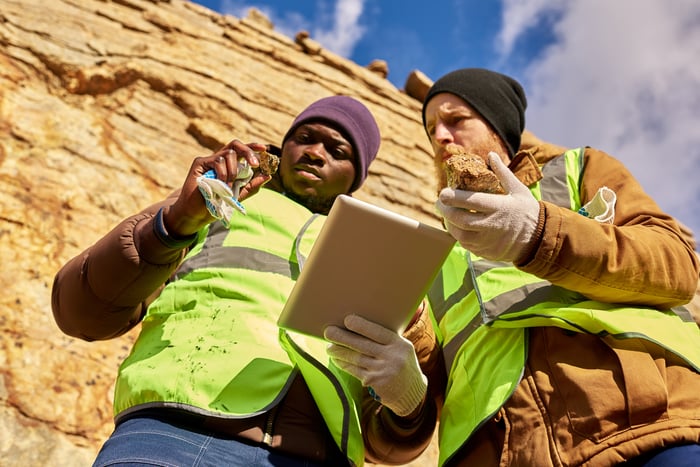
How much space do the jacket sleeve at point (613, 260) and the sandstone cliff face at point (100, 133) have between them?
8.40 feet

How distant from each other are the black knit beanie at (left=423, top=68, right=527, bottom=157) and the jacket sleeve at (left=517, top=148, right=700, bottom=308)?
0.92m

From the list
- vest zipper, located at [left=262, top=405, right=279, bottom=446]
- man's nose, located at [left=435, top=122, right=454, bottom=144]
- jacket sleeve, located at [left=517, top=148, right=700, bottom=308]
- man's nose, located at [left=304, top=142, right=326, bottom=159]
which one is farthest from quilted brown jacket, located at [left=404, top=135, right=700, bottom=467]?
man's nose, located at [left=304, top=142, right=326, bottom=159]

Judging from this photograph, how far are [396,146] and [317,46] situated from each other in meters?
2.13

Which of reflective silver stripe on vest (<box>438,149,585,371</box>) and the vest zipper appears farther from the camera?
reflective silver stripe on vest (<box>438,149,585,371</box>)

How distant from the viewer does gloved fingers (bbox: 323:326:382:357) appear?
1.68 meters

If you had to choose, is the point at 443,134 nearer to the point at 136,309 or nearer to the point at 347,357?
the point at 347,357

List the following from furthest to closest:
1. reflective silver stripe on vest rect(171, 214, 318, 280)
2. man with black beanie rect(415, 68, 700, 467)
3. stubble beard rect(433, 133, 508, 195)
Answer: stubble beard rect(433, 133, 508, 195) < reflective silver stripe on vest rect(171, 214, 318, 280) < man with black beanie rect(415, 68, 700, 467)

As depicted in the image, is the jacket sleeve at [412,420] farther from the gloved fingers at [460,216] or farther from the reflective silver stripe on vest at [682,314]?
the reflective silver stripe on vest at [682,314]

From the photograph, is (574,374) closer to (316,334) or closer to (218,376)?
(316,334)

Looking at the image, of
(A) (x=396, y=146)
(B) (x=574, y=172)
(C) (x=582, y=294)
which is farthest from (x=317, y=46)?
(C) (x=582, y=294)

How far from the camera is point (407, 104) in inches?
314

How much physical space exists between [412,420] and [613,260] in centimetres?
84

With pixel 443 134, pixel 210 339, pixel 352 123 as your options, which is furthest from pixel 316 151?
pixel 210 339

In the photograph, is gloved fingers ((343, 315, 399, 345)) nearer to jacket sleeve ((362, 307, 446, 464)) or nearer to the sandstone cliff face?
jacket sleeve ((362, 307, 446, 464))
